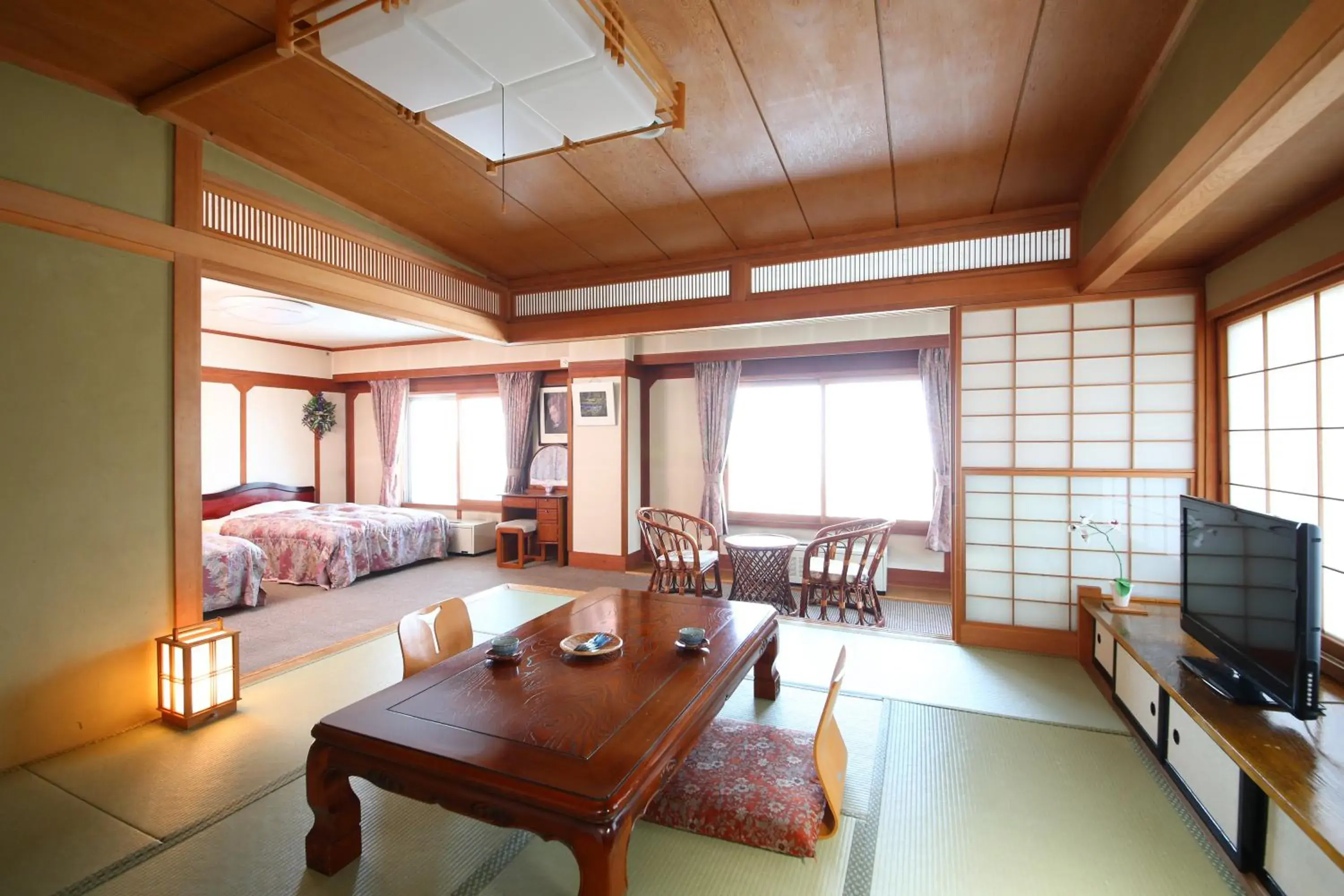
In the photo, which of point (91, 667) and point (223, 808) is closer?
point (223, 808)

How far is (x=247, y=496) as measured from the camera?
702 cm

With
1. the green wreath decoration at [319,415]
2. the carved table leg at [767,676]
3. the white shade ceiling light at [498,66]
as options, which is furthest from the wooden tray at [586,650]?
the green wreath decoration at [319,415]

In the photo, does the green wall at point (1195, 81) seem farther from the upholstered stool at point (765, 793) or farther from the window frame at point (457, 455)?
the window frame at point (457, 455)

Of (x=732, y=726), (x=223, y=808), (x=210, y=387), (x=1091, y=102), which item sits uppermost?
(x=1091, y=102)

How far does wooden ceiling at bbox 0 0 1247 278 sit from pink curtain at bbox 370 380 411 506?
4365mm

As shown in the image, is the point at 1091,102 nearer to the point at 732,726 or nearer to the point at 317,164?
the point at 732,726


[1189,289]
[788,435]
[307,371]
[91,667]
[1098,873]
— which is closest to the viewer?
[1098,873]

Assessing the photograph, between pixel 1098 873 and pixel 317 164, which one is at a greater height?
pixel 317 164

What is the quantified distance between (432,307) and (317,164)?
43.9 inches

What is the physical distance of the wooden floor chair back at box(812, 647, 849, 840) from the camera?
179 centimetres

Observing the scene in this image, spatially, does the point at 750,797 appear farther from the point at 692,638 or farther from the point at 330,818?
the point at 330,818

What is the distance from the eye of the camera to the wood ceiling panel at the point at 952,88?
1886 millimetres

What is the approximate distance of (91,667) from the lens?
251 centimetres

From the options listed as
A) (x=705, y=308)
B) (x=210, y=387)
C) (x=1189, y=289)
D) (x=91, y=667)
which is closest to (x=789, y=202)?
(x=705, y=308)
